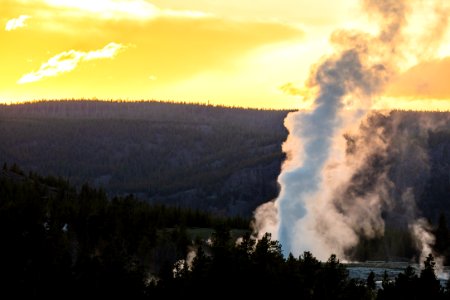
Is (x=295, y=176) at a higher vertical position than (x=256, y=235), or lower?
higher

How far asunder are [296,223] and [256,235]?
12.9 m

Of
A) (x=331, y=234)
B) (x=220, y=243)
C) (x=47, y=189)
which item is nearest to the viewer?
(x=220, y=243)

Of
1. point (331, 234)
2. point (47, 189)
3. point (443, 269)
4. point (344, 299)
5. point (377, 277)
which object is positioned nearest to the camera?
point (344, 299)

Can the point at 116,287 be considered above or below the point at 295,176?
below

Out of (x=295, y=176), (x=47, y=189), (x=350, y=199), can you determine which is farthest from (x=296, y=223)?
(x=47, y=189)

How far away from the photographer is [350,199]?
135000mm

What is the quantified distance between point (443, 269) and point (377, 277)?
47.4ft

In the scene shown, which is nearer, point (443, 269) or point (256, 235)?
point (443, 269)

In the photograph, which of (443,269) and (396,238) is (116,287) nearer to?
(443,269)

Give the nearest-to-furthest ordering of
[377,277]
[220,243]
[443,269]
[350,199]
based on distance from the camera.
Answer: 1. [220,243]
2. [377,277]
3. [443,269]
4. [350,199]

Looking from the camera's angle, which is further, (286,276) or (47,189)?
(47,189)

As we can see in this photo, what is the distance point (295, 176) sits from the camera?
339 feet

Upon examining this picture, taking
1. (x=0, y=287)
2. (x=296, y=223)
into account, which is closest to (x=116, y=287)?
(x=0, y=287)

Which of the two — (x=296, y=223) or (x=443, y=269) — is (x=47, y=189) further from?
(x=443, y=269)
